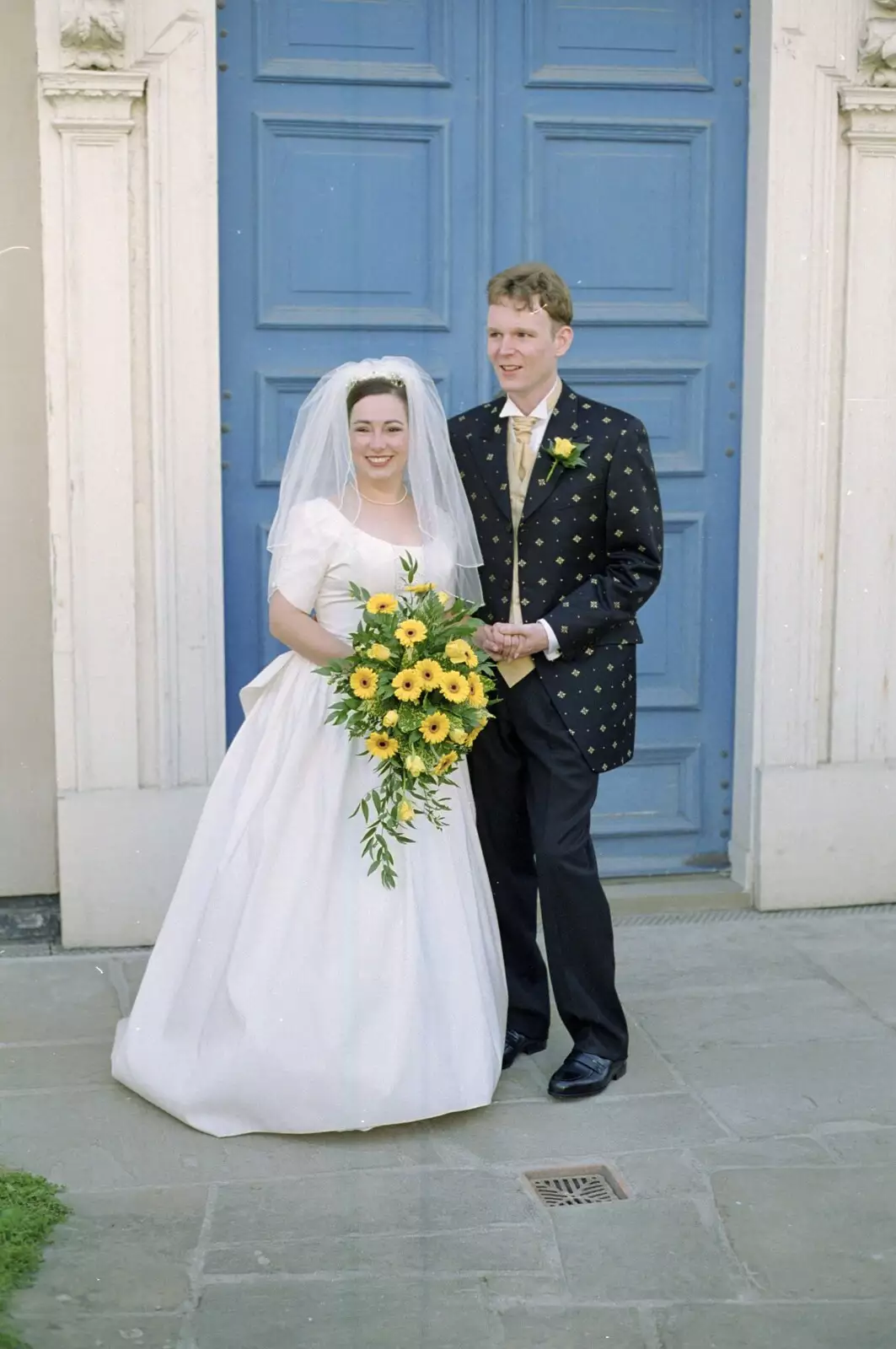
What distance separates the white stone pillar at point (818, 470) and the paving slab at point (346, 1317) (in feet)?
8.74

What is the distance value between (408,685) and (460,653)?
0.14 metres

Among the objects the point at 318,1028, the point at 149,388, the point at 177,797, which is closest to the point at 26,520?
the point at 149,388

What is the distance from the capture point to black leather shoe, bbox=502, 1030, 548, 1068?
4184mm

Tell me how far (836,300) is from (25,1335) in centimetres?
393

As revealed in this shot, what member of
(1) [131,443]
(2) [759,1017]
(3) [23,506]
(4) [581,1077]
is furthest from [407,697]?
(3) [23,506]

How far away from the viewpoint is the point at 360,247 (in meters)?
5.19

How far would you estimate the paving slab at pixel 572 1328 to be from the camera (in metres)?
2.92

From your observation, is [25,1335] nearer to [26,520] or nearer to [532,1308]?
[532,1308]

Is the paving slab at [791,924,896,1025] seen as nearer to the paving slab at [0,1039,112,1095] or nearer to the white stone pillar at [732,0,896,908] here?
the white stone pillar at [732,0,896,908]

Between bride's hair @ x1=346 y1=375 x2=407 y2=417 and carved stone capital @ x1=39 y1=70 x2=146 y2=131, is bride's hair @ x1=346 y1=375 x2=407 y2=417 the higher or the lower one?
the lower one

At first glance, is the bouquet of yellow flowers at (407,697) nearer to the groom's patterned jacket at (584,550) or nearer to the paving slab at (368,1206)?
the groom's patterned jacket at (584,550)

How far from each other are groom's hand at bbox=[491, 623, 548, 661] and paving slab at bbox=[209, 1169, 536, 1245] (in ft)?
3.80

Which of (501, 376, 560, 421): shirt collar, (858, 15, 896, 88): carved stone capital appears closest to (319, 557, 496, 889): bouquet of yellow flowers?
(501, 376, 560, 421): shirt collar

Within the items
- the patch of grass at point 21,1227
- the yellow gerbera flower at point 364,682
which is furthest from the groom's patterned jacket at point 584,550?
the patch of grass at point 21,1227
